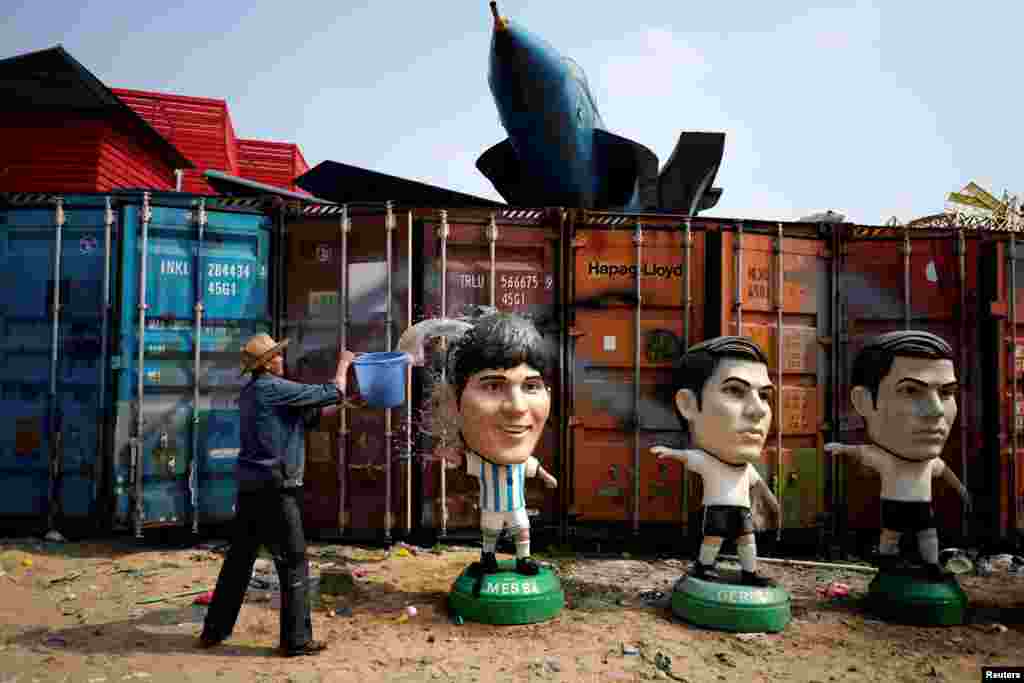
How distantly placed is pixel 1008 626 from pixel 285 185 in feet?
51.1

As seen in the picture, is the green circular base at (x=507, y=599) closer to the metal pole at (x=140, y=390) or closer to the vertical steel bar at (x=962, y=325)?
the metal pole at (x=140, y=390)

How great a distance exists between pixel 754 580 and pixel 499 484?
1792mm

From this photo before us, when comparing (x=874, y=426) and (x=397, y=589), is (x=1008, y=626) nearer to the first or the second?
(x=874, y=426)

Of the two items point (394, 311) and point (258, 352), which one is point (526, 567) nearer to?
point (258, 352)

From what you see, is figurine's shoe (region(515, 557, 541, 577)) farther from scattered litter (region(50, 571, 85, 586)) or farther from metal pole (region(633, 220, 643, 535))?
scattered litter (region(50, 571, 85, 586))

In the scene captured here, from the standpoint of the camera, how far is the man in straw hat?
3.73 m

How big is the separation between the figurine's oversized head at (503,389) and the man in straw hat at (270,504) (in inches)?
33.7

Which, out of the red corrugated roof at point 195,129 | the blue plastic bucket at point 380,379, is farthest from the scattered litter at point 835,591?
the red corrugated roof at point 195,129

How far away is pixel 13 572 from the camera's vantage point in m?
5.09

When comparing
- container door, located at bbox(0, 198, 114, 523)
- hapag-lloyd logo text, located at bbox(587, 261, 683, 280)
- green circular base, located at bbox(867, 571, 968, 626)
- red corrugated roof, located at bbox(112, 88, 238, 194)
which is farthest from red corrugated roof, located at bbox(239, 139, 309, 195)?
green circular base, located at bbox(867, 571, 968, 626)

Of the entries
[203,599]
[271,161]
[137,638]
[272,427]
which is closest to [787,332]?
[272,427]

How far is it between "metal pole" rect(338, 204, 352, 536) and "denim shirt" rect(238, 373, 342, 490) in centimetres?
186

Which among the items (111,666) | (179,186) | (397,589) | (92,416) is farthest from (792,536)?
(179,186)

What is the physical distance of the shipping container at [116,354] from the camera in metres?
5.69
